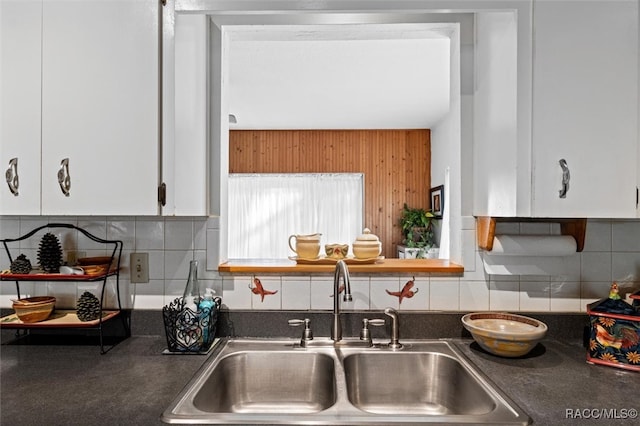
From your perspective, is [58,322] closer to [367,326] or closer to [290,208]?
[367,326]

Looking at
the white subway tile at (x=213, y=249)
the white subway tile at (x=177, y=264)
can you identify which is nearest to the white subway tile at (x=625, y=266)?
the white subway tile at (x=213, y=249)

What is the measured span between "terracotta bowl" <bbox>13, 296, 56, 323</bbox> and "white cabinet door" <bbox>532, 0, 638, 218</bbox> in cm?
161

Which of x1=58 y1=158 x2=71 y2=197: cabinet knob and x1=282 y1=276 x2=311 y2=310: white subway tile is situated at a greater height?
x1=58 y1=158 x2=71 y2=197: cabinet knob

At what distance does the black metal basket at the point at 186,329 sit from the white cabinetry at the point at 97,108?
0.35m

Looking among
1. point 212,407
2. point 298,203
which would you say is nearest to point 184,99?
point 212,407

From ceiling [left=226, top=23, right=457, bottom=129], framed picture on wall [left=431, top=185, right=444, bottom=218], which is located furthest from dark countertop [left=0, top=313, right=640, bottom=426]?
framed picture on wall [left=431, top=185, right=444, bottom=218]

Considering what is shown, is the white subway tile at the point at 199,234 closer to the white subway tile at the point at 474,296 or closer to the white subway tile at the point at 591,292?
the white subway tile at the point at 474,296

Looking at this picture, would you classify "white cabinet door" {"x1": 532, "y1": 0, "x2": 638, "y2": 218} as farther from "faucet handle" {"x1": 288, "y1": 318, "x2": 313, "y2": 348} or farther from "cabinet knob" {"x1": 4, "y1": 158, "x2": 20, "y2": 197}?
"cabinet knob" {"x1": 4, "y1": 158, "x2": 20, "y2": 197}

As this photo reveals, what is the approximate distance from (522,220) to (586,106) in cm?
45

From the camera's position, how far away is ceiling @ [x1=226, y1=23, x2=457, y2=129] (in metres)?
1.59

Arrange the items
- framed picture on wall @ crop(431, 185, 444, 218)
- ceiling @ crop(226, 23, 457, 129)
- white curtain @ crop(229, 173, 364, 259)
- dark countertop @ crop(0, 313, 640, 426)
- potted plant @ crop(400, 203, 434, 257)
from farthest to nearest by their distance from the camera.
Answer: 1. white curtain @ crop(229, 173, 364, 259)
2. potted plant @ crop(400, 203, 434, 257)
3. framed picture on wall @ crop(431, 185, 444, 218)
4. ceiling @ crop(226, 23, 457, 129)
5. dark countertop @ crop(0, 313, 640, 426)

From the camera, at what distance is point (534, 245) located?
137 cm

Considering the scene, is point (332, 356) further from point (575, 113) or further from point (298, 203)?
point (298, 203)

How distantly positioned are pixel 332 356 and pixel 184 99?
3.31 ft
